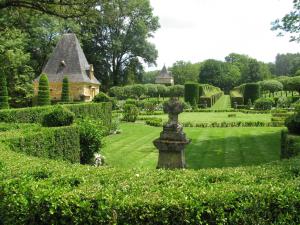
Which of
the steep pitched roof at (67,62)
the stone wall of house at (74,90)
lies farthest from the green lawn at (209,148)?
the steep pitched roof at (67,62)

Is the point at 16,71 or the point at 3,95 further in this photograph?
the point at 16,71

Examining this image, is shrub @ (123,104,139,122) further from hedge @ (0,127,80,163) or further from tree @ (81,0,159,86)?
tree @ (81,0,159,86)

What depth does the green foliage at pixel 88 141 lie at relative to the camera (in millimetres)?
13359

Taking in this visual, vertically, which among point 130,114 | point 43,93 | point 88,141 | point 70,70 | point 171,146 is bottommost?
point 88,141

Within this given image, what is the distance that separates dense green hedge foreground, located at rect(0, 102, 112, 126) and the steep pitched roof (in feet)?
70.0

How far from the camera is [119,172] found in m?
5.54

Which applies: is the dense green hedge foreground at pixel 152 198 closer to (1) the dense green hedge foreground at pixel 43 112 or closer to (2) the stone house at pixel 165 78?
(1) the dense green hedge foreground at pixel 43 112

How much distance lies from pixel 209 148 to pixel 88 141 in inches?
229

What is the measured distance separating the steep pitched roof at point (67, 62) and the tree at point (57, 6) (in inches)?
1198

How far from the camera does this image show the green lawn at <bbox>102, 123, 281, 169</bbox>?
13.4 m

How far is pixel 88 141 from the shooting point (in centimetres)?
1340

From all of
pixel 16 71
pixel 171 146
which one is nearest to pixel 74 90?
pixel 16 71

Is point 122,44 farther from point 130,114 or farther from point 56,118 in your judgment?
point 56,118

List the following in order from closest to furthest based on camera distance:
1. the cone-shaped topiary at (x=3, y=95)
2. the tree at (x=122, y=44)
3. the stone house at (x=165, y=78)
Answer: the cone-shaped topiary at (x=3, y=95), the tree at (x=122, y=44), the stone house at (x=165, y=78)
